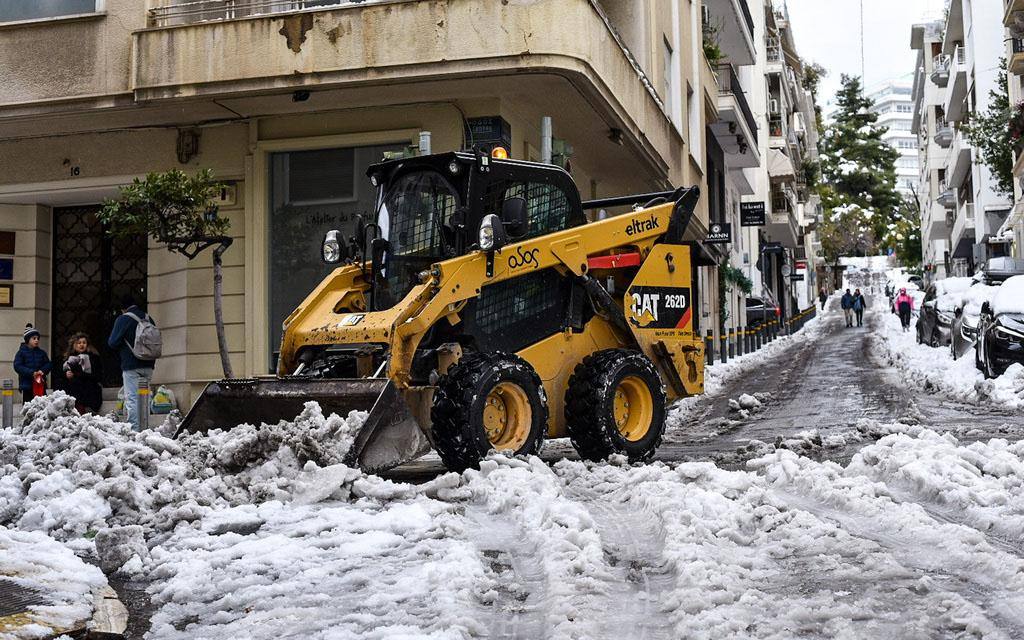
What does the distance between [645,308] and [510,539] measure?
4899mm

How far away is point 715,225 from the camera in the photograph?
30.4 m

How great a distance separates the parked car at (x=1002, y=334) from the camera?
17.0m

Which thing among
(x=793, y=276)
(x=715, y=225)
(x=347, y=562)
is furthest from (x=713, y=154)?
(x=793, y=276)

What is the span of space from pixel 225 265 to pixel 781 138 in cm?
4576

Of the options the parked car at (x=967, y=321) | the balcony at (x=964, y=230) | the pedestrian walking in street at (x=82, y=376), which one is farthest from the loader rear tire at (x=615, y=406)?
the balcony at (x=964, y=230)

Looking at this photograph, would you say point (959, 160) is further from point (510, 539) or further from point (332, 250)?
point (510, 539)

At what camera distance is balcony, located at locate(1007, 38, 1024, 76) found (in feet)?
128

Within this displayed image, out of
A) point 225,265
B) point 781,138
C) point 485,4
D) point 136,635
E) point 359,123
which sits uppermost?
point 781,138

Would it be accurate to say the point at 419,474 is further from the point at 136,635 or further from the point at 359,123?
the point at 359,123

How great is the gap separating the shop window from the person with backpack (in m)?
2.62

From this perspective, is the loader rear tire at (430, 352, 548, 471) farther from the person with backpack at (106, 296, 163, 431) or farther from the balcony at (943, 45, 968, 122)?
the balcony at (943, 45, 968, 122)

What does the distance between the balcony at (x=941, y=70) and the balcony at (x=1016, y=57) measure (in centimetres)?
2526

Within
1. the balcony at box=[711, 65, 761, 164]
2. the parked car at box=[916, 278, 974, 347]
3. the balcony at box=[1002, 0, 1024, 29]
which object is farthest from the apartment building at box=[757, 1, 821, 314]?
the parked car at box=[916, 278, 974, 347]

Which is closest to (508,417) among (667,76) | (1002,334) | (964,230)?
(1002,334)
